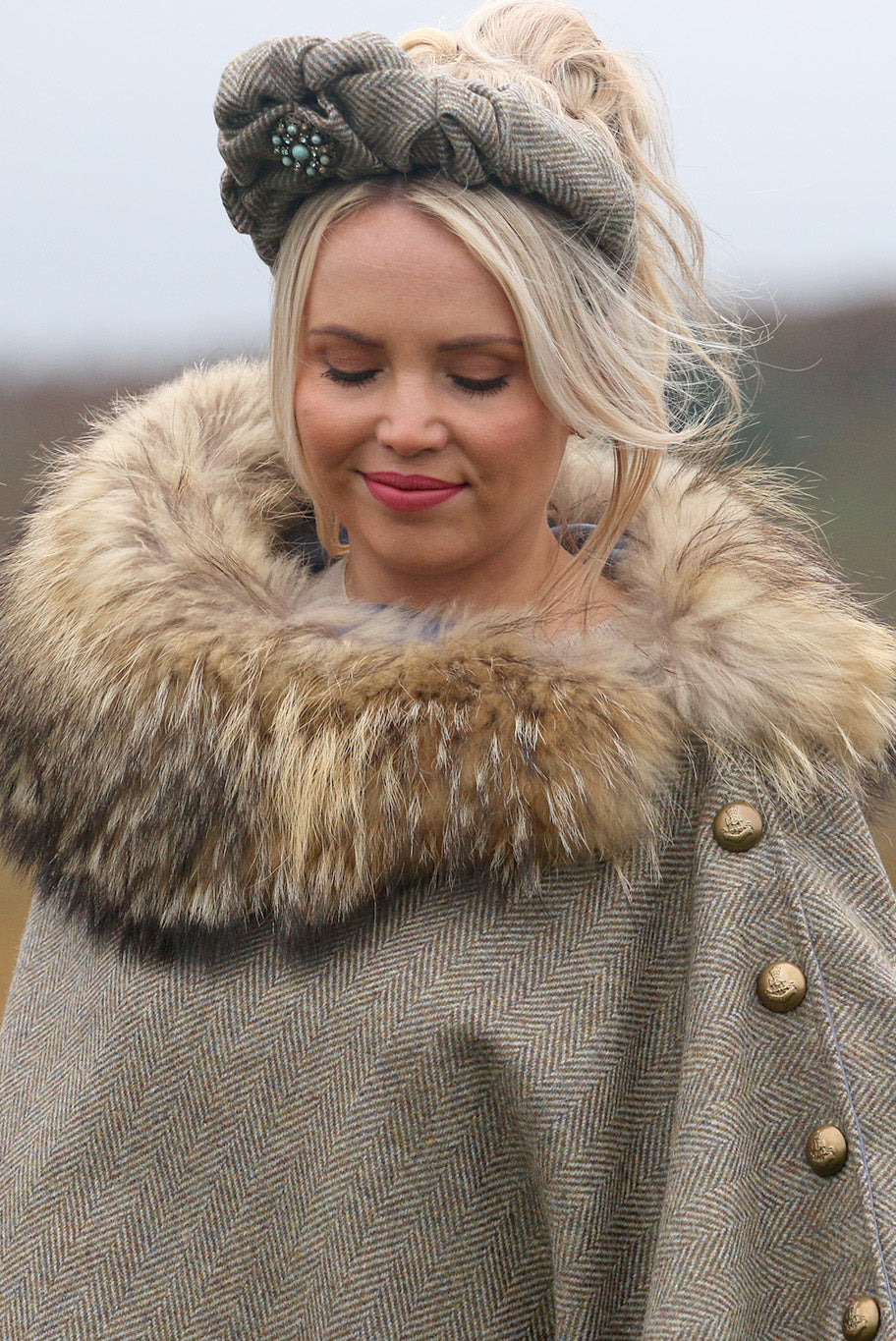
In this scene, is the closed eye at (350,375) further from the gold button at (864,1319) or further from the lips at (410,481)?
the gold button at (864,1319)

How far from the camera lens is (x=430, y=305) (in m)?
1.01

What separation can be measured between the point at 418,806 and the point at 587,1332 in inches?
15.9

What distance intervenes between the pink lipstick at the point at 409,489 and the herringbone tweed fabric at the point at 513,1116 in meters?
0.30

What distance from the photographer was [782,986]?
95 cm

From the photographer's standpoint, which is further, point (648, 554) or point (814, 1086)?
point (648, 554)

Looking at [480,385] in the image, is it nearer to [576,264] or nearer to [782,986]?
[576,264]

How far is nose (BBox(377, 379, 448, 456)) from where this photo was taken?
3.37ft

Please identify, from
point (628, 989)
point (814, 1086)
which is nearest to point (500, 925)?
point (628, 989)

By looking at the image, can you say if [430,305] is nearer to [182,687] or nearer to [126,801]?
[182,687]

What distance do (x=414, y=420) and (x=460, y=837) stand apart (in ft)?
1.04

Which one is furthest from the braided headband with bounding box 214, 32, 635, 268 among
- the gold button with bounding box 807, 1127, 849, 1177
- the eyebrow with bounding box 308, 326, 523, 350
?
the gold button with bounding box 807, 1127, 849, 1177

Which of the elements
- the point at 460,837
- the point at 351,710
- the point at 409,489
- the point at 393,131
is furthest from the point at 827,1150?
the point at 393,131

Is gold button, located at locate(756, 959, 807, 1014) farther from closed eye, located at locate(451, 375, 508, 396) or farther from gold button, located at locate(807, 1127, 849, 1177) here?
closed eye, located at locate(451, 375, 508, 396)

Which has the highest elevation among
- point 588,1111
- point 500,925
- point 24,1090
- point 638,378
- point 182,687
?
point 638,378
